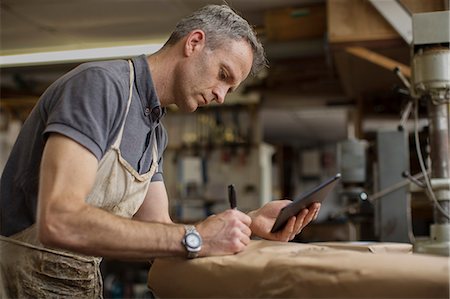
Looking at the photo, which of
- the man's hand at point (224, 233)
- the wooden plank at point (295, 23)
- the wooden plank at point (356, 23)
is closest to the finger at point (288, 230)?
the man's hand at point (224, 233)

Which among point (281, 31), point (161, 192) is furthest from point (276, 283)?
point (281, 31)

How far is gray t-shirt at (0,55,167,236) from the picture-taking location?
1.19m

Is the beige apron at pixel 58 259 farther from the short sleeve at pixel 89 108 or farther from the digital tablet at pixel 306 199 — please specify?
the digital tablet at pixel 306 199

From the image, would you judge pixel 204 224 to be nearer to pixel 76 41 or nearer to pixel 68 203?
pixel 68 203

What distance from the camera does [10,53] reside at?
17.6ft

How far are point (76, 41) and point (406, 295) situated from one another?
4.69 meters

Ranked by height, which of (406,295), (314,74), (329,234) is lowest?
(329,234)

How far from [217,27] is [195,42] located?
67 mm

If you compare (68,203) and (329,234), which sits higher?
(68,203)

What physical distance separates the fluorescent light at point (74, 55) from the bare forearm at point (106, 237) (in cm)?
408

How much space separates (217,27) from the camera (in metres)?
1.48

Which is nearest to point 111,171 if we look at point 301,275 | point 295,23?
point 301,275

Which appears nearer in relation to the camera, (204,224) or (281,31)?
(204,224)

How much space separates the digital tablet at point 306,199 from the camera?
1.26 meters
